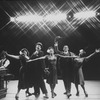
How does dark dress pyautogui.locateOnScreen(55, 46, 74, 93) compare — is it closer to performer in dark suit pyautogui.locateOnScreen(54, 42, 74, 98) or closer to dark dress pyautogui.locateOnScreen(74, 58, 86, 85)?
performer in dark suit pyautogui.locateOnScreen(54, 42, 74, 98)

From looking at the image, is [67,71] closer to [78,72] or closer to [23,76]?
[78,72]

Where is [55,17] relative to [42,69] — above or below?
above

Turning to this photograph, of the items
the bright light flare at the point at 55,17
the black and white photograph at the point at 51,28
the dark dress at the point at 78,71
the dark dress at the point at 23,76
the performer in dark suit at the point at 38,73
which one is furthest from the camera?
the bright light flare at the point at 55,17

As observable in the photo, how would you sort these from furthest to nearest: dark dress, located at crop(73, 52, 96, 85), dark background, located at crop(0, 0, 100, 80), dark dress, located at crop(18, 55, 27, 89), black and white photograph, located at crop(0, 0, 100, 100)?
1. dark background, located at crop(0, 0, 100, 80)
2. black and white photograph, located at crop(0, 0, 100, 100)
3. dark dress, located at crop(73, 52, 96, 85)
4. dark dress, located at crop(18, 55, 27, 89)

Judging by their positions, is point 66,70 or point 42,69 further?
point 66,70

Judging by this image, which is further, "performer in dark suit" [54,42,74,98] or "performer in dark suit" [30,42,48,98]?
"performer in dark suit" [54,42,74,98]

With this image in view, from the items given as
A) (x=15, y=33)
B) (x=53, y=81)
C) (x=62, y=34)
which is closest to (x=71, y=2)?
(x=62, y=34)

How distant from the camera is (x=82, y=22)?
1042 centimetres

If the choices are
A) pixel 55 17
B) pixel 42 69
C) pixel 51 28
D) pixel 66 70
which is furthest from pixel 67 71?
pixel 51 28

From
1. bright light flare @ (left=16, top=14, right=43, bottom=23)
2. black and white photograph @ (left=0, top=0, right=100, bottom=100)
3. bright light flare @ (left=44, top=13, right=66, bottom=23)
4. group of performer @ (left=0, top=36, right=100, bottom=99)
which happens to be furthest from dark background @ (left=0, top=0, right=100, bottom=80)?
group of performer @ (left=0, top=36, right=100, bottom=99)

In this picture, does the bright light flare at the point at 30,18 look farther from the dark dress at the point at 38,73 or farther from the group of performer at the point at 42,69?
the dark dress at the point at 38,73

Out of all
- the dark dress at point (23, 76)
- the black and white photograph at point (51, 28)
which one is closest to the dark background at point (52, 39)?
the black and white photograph at point (51, 28)

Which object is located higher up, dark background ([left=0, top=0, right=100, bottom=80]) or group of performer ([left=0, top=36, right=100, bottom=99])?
dark background ([left=0, top=0, right=100, bottom=80])

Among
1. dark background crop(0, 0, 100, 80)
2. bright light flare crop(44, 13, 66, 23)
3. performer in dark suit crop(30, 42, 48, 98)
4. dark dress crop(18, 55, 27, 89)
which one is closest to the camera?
dark dress crop(18, 55, 27, 89)
